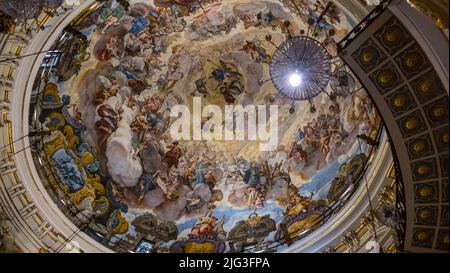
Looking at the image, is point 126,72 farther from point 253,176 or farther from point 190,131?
point 253,176

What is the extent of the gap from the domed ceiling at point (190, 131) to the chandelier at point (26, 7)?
1.08m

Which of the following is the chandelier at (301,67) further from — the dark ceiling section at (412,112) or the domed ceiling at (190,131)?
the dark ceiling section at (412,112)

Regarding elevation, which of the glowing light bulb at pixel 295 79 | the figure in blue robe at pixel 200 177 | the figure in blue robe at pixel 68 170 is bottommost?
the figure in blue robe at pixel 68 170

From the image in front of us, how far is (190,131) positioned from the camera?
663 inches

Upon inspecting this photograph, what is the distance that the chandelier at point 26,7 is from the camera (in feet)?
39.3

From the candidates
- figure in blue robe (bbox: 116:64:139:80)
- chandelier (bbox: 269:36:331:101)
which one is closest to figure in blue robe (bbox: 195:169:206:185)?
figure in blue robe (bbox: 116:64:139:80)

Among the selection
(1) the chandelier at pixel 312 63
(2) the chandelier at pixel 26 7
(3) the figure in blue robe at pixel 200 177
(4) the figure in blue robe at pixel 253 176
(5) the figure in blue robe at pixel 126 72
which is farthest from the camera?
(3) the figure in blue robe at pixel 200 177

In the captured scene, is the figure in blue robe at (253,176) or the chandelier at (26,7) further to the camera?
the figure in blue robe at (253,176)

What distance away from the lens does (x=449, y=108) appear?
28.3 feet

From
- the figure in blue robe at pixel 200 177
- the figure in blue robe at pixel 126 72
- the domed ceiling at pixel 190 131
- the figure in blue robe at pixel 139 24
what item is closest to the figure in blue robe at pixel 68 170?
the domed ceiling at pixel 190 131

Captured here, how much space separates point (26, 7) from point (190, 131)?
6081 millimetres

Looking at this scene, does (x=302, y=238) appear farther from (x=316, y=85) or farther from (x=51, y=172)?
(x=51, y=172)

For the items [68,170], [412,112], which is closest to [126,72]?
[68,170]
